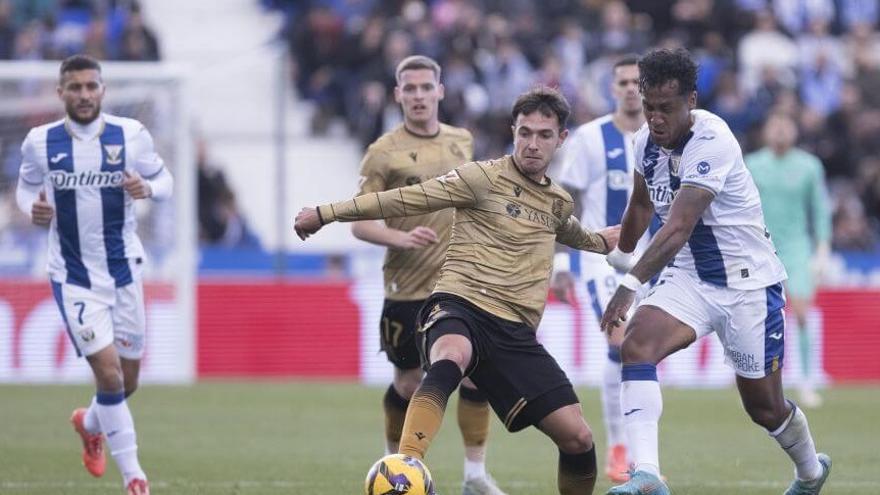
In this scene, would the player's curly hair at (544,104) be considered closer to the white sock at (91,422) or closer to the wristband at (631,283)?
the wristband at (631,283)

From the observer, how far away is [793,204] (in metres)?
15.3

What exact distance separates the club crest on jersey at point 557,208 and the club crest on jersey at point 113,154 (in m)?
3.07

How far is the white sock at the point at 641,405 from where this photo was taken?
7.88 metres

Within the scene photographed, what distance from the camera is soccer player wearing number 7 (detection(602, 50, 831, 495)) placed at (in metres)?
7.86

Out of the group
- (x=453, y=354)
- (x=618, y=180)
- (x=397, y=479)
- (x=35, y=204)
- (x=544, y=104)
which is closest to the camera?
(x=397, y=479)

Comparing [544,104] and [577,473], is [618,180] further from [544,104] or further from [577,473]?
[577,473]

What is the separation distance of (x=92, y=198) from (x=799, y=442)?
463 cm

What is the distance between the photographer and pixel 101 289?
9586 millimetres

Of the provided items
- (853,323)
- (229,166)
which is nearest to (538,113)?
(853,323)

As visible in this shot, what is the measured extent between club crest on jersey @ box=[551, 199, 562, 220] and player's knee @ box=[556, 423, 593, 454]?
3.81ft

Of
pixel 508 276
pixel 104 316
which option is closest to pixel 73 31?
pixel 104 316

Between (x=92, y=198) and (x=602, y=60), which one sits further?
(x=602, y=60)

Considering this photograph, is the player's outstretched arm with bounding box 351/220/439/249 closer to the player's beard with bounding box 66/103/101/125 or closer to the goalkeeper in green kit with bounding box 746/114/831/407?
the player's beard with bounding box 66/103/101/125

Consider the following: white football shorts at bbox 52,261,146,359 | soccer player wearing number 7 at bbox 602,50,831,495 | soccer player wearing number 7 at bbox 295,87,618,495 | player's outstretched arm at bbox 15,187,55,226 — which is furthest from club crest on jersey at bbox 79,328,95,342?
soccer player wearing number 7 at bbox 602,50,831,495
